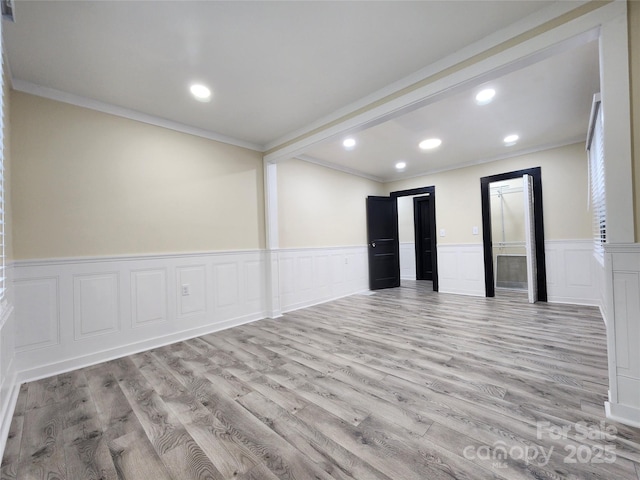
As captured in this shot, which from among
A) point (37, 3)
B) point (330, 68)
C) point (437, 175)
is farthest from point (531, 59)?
point (437, 175)

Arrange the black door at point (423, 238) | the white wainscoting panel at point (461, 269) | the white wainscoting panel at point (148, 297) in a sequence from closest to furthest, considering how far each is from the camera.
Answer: the white wainscoting panel at point (148, 297) → the white wainscoting panel at point (461, 269) → the black door at point (423, 238)

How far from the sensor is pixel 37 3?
5.55ft

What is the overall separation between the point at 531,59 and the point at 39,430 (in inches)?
162

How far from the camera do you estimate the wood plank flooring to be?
1.34 meters

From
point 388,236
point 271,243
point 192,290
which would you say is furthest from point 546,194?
point 192,290

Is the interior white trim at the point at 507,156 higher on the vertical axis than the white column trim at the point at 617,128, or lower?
higher

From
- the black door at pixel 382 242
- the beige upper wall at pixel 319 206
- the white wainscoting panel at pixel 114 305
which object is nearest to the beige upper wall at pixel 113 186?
the white wainscoting panel at pixel 114 305

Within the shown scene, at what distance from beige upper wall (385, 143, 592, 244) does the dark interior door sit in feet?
4.87

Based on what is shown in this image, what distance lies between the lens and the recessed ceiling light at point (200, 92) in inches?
103

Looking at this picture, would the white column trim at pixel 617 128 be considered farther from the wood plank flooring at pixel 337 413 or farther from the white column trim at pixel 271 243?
the white column trim at pixel 271 243

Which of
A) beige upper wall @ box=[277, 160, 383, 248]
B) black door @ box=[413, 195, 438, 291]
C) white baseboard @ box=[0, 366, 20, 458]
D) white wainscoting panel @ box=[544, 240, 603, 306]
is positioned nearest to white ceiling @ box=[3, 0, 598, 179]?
beige upper wall @ box=[277, 160, 383, 248]

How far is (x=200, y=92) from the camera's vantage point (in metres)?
2.72

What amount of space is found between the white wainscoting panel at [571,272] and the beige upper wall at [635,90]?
3.48m

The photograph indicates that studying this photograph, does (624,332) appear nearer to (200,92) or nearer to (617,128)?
(617,128)
